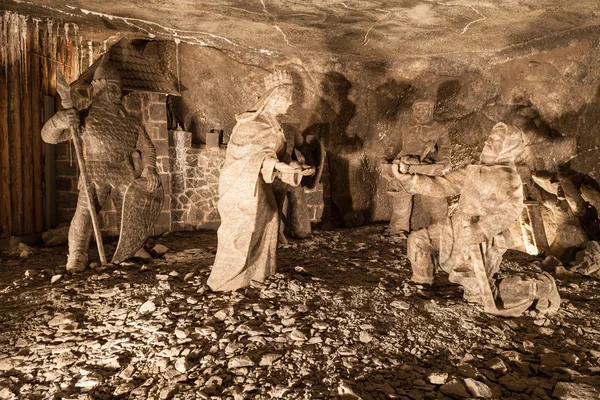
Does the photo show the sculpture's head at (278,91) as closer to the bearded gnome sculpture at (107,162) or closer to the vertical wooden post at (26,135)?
the bearded gnome sculpture at (107,162)

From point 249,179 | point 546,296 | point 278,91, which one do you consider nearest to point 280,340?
point 249,179

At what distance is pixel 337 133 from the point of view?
9625mm

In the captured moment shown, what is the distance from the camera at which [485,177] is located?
4402 millimetres

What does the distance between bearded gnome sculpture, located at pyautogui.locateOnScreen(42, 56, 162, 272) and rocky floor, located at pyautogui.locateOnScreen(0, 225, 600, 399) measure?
497 millimetres

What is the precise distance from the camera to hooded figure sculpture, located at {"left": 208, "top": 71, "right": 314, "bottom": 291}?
15.3 ft

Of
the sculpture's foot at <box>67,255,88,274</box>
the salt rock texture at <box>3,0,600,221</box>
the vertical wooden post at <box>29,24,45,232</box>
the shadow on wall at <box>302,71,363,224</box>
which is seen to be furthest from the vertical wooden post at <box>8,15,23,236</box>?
the shadow on wall at <box>302,71,363,224</box>

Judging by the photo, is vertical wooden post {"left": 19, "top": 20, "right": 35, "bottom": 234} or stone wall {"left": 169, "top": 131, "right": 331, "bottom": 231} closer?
vertical wooden post {"left": 19, "top": 20, "right": 35, "bottom": 234}

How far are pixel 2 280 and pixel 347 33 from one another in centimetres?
585

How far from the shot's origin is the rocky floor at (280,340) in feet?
10.8

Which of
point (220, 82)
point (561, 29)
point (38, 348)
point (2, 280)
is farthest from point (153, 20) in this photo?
point (561, 29)

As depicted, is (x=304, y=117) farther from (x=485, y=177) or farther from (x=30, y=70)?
(x=485, y=177)

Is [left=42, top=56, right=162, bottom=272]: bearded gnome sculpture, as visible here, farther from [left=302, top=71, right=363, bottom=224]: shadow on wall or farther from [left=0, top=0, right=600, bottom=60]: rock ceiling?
[left=302, top=71, right=363, bottom=224]: shadow on wall

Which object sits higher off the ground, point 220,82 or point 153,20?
point 153,20

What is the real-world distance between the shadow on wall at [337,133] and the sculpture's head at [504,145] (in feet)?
17.0
